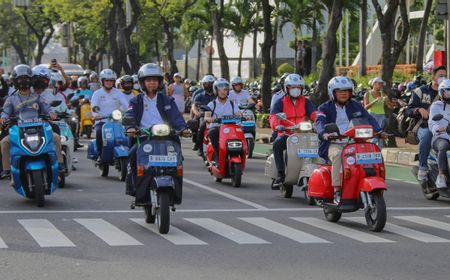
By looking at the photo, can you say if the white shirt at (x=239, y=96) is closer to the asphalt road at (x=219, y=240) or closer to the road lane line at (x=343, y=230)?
the asphalt road at (x=219, y=240)

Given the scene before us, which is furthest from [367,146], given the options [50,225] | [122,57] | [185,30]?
[185,30]

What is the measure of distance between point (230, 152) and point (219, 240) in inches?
274

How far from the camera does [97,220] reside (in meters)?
13.6

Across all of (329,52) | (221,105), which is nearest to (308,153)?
(221,105)

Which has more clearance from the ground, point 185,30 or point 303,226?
point 185,30

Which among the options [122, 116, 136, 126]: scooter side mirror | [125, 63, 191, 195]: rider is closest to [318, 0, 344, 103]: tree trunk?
[125, 63, 191, 195]: rider

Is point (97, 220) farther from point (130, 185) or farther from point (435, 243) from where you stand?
point (435, 243)

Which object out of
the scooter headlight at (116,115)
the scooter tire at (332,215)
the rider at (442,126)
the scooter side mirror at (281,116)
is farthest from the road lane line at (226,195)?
the rider at (442,126)

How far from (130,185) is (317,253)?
3064 mm

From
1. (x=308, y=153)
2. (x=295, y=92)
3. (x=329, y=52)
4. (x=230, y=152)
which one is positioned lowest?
(x=230, y=152)

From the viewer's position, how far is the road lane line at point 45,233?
452 inches

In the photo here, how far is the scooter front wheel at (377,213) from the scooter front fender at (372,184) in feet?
0.39

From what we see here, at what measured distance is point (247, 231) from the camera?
1266cm

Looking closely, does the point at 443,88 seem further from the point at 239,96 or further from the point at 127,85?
the point at 239,96
